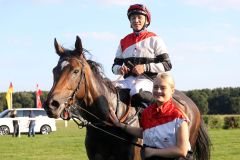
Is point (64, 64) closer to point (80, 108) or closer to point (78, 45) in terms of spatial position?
point (78, 45)

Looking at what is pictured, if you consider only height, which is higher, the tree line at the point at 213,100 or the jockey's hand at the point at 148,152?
the jockey's hand at the point at 148,152

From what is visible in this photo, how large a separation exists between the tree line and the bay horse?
2771 inches

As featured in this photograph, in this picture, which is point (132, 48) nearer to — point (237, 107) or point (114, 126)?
point (114, 126)

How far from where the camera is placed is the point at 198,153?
336 inches

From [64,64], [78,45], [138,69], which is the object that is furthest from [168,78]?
[138,69]

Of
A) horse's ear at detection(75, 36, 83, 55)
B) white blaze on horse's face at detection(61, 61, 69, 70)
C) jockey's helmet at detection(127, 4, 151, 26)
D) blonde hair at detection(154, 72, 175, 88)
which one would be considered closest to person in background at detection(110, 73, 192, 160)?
blonde hair at detection(154, 72, 175, 88)

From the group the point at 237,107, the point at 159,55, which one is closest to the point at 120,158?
the point at 159,55

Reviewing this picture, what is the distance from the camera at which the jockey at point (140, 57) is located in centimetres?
652

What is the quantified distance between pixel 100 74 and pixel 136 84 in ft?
1.58

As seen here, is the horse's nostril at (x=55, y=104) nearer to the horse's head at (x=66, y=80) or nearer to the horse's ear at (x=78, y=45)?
the horse's head at (x=66, y=80)

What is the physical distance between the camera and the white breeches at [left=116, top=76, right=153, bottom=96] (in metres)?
6.38

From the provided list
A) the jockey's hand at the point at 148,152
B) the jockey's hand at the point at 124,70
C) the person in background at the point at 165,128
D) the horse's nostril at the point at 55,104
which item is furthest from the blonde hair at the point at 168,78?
the jockey's hand at the point at 124,70

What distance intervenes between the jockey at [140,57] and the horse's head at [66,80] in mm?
850

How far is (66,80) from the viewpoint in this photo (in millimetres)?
5500
